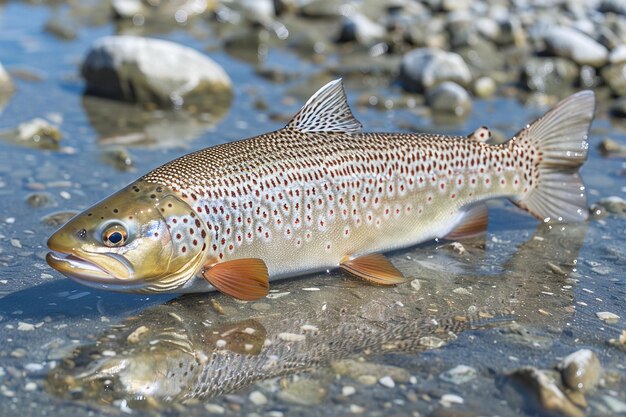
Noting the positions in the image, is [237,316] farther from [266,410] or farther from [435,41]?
[435,41]

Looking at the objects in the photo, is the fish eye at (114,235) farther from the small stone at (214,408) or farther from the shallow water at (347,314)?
the small stone at (214,408)

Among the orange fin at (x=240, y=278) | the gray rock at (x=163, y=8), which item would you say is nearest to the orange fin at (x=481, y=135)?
the orange fin at (x=240, y=278)

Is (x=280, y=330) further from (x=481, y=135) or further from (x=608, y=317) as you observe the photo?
(x=481, y=135)

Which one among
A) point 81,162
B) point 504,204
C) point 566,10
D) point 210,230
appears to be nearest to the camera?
point 210,230

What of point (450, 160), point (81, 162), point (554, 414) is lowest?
point (81, 162)

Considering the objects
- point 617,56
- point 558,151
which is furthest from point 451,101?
point 558,151

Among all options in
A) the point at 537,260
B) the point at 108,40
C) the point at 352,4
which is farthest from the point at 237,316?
the point at 352,4

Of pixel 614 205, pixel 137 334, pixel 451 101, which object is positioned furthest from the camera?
pixel 451 101
